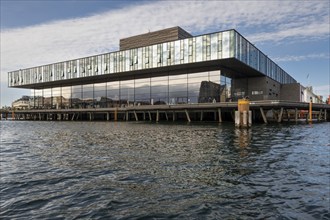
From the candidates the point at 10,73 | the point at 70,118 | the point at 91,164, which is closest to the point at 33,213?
the point at 91,164

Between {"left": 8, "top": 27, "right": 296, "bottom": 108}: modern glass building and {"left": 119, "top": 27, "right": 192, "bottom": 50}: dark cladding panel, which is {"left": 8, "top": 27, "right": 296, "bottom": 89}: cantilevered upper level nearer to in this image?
{"left": 8, "top": 27, "right": 296, "bottom": 108}: modern glass building

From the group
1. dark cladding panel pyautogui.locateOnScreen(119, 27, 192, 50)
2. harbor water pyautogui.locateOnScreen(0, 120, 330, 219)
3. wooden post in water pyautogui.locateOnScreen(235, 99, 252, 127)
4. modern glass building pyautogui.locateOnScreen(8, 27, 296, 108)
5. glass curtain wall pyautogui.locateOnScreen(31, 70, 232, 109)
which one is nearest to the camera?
harbor water pyautogui.locateOnScreen(0, 120, 330, 219)

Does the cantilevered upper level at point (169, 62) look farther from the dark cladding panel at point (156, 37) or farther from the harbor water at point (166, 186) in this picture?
the harbor water at point (166, 186)

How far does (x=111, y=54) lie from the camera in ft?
208

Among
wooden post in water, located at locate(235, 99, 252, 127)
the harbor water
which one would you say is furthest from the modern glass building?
the harbor water

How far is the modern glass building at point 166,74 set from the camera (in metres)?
49.9

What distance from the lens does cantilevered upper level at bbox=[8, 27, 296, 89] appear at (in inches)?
1895

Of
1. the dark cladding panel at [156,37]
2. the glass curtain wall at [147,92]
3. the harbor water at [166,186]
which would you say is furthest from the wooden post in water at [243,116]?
the dark cladding panel at [156,37]

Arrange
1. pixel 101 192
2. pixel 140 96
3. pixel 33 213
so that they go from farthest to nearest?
pixel 140 96, pixel 101 192, pixel 33 213

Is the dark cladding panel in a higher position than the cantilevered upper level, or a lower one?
higher

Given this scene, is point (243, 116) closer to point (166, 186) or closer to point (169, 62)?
point (169, 62)

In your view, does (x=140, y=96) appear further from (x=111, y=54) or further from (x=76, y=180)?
(x=76, y=180)

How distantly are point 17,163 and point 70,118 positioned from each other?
6750 centimetres

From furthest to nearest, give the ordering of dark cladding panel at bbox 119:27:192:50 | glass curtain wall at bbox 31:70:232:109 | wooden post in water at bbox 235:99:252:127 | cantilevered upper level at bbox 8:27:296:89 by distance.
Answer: dark cladding panel at bbox 119:27:192:50 < glass curtain wall at bbox 31:70:232:109 < cantilevered upper level at bbox 8:27:296:89 < wooden post in water at bbox 235:99:252:127
